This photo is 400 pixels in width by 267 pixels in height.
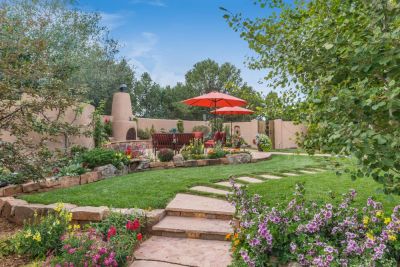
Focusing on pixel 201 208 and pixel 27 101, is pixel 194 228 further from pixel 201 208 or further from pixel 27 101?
pixel 27 101

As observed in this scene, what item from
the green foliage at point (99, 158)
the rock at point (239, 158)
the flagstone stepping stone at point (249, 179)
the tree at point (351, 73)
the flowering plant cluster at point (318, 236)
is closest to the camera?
the tree at point (351, 73)

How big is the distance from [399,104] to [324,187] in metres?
4.13

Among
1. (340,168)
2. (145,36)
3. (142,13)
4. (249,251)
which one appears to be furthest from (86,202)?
(145,36)

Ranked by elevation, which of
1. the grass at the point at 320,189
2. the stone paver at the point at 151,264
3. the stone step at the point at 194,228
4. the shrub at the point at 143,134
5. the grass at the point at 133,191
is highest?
the shrub at the point at 143,134

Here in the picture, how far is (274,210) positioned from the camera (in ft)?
9.27

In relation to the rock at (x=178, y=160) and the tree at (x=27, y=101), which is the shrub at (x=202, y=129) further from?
the tree at (x=27, y=101)

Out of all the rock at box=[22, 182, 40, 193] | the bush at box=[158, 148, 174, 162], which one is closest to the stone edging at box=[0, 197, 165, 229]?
the rock at box=[22, 182, 40, 193]

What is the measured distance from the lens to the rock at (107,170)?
6.82m

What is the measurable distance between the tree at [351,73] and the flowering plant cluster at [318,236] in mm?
818

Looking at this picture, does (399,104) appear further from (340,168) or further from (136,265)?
(136,265)

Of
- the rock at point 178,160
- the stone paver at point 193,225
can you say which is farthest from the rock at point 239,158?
the stone paver at point 193,225

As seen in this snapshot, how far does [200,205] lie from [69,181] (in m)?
3.12

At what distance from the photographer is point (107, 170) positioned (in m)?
6.96

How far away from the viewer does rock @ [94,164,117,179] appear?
6.82 metres
